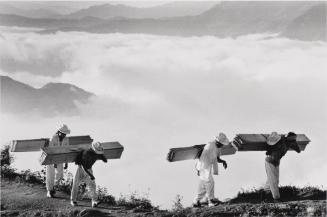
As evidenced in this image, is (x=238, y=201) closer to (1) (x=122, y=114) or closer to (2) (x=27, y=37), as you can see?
(1) (x=122, y=114)

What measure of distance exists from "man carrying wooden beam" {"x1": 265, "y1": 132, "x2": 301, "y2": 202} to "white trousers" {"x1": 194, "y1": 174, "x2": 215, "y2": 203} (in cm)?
147

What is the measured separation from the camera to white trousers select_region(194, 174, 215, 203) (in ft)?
42.0

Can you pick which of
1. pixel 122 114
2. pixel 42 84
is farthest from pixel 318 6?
pixel 42 84

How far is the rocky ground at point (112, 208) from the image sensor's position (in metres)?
11.9

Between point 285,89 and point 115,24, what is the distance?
19208mm

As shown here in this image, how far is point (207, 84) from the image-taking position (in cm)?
5753

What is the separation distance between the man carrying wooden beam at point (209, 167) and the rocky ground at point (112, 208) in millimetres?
453

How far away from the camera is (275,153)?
13.2m

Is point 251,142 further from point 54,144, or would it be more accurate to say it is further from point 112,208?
point 54,144

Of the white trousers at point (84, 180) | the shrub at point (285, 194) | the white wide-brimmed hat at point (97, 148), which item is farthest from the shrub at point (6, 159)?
the shrub at point (285, 194)

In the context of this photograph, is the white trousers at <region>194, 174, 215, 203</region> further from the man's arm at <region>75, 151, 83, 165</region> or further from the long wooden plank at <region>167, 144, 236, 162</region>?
the man's arm at <region>75, 151, 83, 165</region>

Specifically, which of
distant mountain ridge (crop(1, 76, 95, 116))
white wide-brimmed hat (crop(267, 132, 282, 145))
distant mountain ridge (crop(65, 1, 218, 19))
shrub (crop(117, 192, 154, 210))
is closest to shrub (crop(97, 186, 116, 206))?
shrub (crop(117, 192, 154, 210))

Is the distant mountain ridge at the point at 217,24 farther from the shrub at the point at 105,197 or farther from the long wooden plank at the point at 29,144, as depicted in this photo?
the shrub at the point at 105,197

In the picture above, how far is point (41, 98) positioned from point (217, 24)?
70.2 ft
